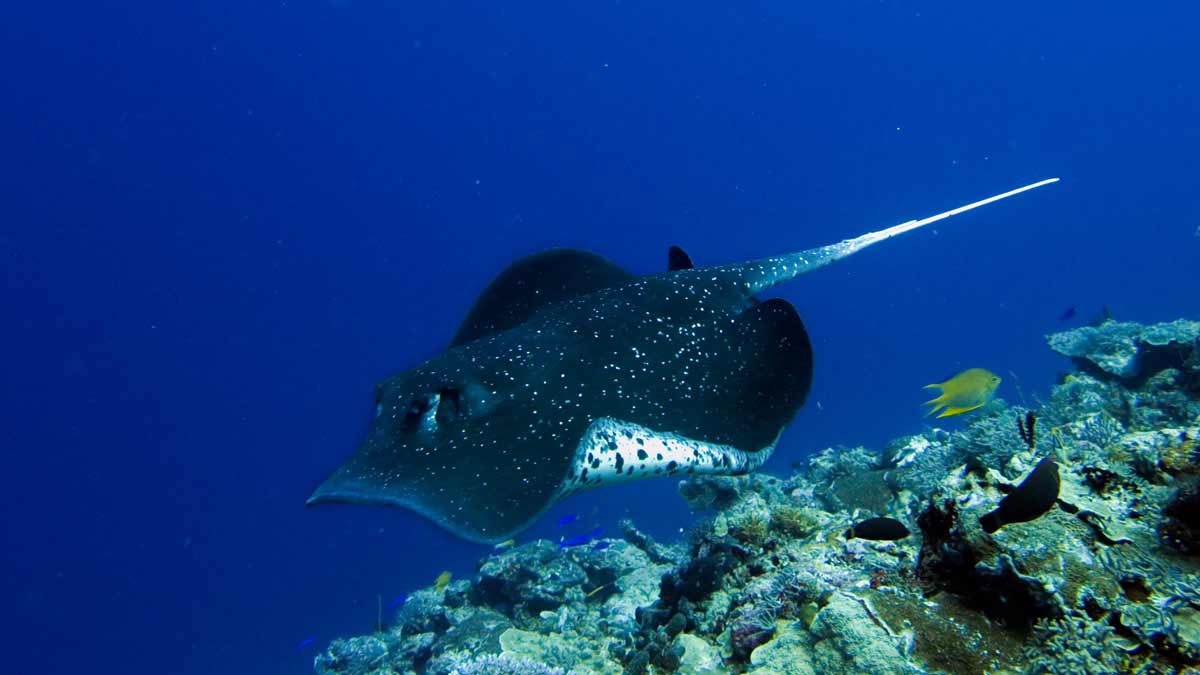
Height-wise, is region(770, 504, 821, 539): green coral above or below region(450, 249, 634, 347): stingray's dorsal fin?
below

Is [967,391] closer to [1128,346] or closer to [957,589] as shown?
[1128,346]

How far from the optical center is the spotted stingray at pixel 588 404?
378 cm

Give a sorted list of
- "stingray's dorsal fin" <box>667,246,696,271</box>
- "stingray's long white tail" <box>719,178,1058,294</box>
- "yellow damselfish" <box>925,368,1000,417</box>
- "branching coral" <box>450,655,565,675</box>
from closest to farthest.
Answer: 1. "branching coral" <box>450,655,565,675</box>
2. "stingray's long white tail" <box>719,178,1058,294</box>
3. "stingray's dorsal fin" <box>667,246,696,271</box>
4. "yellow damselfish" <box>925,368,1000,417</box>

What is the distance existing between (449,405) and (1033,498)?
3.37 meters

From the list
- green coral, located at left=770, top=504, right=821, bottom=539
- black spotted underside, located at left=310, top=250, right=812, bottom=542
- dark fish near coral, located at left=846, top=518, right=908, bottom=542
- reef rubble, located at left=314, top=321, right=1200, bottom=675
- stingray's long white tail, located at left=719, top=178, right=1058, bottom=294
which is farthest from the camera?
stingray's long white tail, located at left=719, top=178, right=1058, bottom=294

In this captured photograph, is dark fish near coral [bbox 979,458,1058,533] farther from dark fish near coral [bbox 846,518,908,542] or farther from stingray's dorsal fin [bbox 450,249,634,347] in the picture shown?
stingray's dorsal fin [bbox 450,249,634,347]

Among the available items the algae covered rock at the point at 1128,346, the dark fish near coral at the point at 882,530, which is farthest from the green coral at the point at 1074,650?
the algae covered rock at the point at 1128,346

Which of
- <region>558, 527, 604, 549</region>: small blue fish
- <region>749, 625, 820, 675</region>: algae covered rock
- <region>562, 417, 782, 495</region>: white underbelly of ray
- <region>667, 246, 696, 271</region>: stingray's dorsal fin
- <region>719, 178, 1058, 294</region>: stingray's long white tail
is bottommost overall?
<region>749, 625, 820, 675</region>: algae covered rock

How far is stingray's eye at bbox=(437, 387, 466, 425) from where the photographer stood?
4.27 metres

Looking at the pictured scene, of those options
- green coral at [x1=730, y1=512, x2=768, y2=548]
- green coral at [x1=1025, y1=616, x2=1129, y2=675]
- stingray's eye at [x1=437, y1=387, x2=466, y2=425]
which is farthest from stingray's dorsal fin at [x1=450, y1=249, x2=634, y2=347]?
green coral at [x1=1025, y1=616, x2=1129, y2=675]

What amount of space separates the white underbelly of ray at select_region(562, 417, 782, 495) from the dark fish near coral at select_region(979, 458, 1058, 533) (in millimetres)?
1849

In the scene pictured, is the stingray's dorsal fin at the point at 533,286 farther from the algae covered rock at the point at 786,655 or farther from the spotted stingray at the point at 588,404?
the algae covered rock at the point at 786,655

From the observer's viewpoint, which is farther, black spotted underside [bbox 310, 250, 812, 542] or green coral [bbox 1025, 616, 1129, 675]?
black spotted underside [bbox 310, 250, 812, 542]

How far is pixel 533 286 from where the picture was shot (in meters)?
7.19
